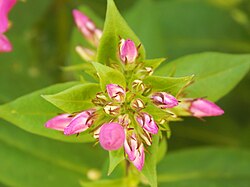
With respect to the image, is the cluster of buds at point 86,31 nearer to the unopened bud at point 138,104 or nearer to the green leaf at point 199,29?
the unopened bud at point 138,104

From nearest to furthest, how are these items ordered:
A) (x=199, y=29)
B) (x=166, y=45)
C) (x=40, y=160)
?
1. (x=40, y=160)
2. (x=166, y=45)
3. (x=199, y=29)

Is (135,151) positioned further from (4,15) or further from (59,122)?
(4,15)

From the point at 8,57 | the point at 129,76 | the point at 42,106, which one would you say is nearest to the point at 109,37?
the point at 129,76

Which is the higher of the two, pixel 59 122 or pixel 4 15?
pixel 4 15

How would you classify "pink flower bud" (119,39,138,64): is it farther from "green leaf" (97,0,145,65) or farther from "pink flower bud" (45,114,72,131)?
"pink flower bud" (45,114,72,131)

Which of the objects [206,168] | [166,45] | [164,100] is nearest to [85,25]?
[164,100]

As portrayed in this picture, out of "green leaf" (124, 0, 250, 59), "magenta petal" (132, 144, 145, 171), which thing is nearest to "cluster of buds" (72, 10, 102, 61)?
"magenta petal" (132, 144, 145, 171)

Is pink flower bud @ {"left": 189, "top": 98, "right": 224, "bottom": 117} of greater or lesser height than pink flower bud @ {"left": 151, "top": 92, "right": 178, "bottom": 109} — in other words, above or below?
above

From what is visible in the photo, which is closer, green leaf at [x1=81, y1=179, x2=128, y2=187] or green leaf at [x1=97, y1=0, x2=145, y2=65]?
green leaf at [x1=97, y1=0, x2=145, y2=65]
